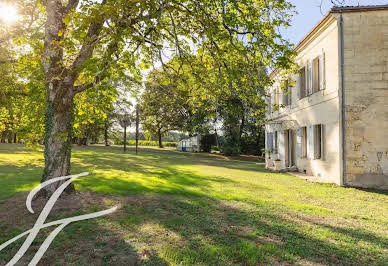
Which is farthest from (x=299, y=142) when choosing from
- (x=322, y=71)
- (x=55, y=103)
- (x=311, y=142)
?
(x=55, y=103)

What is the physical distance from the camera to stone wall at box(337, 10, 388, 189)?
10.7 meters

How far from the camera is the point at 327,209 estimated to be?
6.96m

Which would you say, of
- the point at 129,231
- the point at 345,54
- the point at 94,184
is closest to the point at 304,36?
the point at 345,54

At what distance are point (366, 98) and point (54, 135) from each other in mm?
10828

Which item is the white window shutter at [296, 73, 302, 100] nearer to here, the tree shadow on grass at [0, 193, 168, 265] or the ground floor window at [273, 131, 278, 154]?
the ground floor window at [273, 131, 278, 154]

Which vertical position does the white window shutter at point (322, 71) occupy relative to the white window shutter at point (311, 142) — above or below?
above

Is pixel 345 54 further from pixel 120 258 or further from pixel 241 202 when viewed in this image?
pixel 120 258

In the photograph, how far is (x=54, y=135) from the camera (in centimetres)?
→ 659

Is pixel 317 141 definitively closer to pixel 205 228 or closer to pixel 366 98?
pixel 366 98

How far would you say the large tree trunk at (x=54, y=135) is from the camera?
6668 millimetres

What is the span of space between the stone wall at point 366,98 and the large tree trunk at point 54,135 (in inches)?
387

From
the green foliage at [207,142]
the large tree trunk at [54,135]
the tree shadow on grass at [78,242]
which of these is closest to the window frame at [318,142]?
the tree shadow on grass at [78,242]

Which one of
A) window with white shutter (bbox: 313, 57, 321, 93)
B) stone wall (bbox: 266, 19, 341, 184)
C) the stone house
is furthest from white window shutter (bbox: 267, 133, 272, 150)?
the stone house
